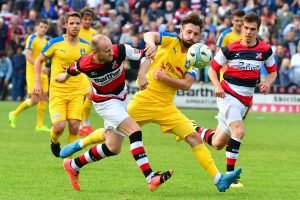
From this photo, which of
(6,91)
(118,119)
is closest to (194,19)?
(118,119)

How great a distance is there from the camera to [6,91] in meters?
34.2

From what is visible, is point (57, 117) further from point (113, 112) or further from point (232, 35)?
point (232, 35)

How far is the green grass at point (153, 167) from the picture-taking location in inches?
453

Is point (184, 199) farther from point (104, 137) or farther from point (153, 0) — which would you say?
point (153, 0)

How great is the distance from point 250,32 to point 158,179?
2.80 metres

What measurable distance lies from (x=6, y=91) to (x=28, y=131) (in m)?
13.1

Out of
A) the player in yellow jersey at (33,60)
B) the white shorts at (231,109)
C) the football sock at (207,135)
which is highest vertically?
the white shorts at (231,109)

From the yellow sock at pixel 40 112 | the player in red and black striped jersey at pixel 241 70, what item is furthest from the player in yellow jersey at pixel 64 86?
the yellow sock at pixel 40 112

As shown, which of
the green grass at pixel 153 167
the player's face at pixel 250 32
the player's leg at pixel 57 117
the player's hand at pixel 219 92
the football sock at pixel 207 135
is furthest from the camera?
the player's leg at pixel 57 117

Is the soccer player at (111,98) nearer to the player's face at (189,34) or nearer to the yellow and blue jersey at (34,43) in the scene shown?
the player's face at (189,34)

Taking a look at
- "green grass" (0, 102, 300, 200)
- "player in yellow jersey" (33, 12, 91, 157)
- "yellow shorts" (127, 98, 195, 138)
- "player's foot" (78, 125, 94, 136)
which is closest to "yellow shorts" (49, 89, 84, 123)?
"player in yellow jersey" (33, 12, 91, 157)

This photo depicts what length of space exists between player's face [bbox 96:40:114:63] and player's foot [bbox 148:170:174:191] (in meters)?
1.53

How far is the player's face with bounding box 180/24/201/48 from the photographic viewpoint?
39.0 feet

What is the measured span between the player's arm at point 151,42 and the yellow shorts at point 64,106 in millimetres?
3486
